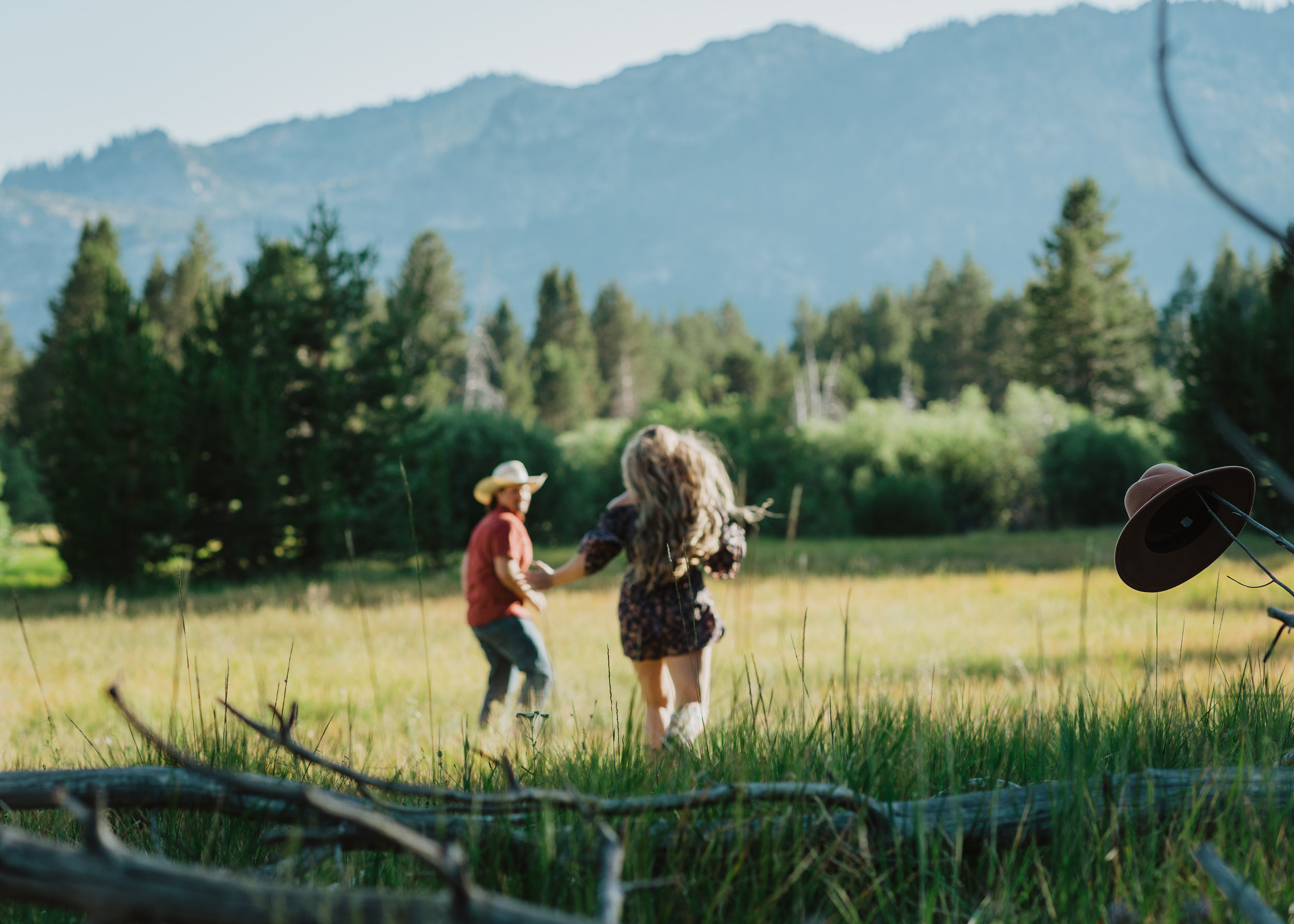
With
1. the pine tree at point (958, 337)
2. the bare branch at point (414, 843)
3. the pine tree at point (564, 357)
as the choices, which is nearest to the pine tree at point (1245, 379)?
the bare branch at point (414, 843)

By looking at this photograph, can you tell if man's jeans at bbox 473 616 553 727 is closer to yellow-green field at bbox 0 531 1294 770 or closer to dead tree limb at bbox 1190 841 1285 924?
yellow-green field at bbox 0 531 1294 770

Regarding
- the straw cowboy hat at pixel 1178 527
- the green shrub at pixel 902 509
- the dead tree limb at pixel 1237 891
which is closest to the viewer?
the dead tree limb at pixel 1237 891

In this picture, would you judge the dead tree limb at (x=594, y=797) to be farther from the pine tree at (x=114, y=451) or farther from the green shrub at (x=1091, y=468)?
the green shrub at (x=1091, y=468)

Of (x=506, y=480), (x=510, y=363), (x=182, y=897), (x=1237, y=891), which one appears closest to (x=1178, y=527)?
(x=1237, y=891)

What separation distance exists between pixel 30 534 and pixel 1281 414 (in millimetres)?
49266

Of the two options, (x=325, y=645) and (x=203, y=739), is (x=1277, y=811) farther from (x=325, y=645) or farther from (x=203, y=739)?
(x=325, y=645)

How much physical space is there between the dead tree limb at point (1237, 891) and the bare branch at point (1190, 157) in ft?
2.99

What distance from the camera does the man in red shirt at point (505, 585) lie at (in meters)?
5.89

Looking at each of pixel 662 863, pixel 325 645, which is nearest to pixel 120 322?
pixel 325 645

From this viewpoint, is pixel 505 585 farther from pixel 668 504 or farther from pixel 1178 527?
pixel 1178 527

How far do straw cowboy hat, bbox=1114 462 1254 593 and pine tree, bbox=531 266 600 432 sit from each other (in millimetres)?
62312

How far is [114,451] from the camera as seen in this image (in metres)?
17.3

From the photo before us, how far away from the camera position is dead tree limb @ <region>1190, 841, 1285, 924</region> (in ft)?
4.24

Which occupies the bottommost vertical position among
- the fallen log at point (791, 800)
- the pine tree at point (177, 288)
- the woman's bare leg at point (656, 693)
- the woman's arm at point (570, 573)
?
the woman's bare leg at point (656, 693)
